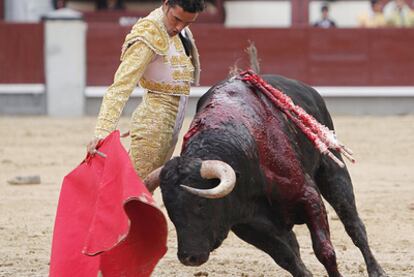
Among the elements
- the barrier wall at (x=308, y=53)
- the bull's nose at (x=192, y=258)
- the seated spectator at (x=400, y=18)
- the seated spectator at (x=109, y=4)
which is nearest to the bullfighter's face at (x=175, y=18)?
the bull's nose at (x=192, y=258)

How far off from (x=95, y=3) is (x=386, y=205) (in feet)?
32.1

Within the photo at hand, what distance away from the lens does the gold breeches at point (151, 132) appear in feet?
13.7

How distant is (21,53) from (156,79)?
8210 millimetres

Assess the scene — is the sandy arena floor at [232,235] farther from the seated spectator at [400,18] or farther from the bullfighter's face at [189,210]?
the seated spectator at [400,18]

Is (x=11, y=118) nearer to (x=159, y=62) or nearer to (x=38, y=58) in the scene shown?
(x=38, y=58)

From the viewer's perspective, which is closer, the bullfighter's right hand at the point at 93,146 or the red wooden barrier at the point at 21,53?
the bullfighter's right hand at the point at 93,146

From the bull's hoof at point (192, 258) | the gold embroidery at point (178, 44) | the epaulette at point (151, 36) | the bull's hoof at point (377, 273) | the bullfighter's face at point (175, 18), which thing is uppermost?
the bullfighter's face at point (175, 18)

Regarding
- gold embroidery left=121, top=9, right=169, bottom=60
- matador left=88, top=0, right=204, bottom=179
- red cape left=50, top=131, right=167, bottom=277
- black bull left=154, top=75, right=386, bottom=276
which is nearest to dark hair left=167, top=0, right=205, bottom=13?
matador left=88, top=0, right=204, bottom=179

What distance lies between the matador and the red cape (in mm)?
123

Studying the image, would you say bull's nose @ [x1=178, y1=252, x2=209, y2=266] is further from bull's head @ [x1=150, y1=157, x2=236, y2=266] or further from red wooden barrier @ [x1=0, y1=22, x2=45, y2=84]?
red wooden barrier @ [x1=0, y1=22, x2=45, y2=84]

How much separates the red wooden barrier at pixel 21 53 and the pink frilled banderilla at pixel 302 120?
8.13 m

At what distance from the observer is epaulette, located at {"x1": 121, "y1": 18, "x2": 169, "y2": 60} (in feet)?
13.3

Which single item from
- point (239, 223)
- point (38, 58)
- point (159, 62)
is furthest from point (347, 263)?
point (38, 58)

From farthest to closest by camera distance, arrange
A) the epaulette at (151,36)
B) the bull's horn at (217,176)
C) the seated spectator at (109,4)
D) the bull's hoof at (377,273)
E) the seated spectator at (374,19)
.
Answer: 1. the seated spectator at (109,4)
2. the seated spectator at (374,19)
3. the bull's hoof at (377,273)
4. the epaulette at (151,36)
5. the bull's horn at (217,176)
